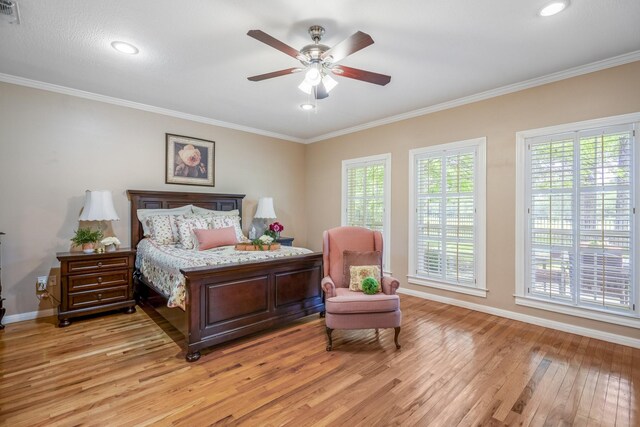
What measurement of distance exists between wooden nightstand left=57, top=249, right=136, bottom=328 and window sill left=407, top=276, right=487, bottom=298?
149 inches

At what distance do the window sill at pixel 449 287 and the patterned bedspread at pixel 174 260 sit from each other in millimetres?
1915

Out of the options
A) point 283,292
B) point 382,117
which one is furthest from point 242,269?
point 382,117

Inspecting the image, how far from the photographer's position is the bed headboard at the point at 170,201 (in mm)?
4125

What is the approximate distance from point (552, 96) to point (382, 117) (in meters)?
2.16

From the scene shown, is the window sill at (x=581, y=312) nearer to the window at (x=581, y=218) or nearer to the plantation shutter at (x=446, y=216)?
the window at (x=581, y=218)

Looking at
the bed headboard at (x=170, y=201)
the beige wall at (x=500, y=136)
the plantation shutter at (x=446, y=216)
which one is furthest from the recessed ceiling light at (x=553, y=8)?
the bed headboard at (x=170, y=201)

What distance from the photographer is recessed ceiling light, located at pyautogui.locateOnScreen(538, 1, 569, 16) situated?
2135 mm

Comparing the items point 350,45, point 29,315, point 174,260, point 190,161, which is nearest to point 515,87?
point 350,45

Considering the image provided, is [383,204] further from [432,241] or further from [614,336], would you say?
[614,336]

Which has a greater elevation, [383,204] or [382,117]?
[382,117]

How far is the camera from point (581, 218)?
3104mm

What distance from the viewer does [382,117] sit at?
4.79m

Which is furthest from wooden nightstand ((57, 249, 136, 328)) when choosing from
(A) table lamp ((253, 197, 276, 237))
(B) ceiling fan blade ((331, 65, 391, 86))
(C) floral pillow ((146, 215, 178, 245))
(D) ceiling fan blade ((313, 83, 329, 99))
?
(B) ceiling fan blade ((331, 65, 391, 86))

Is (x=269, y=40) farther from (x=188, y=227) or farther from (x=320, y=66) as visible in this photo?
(x=188, y=227)
